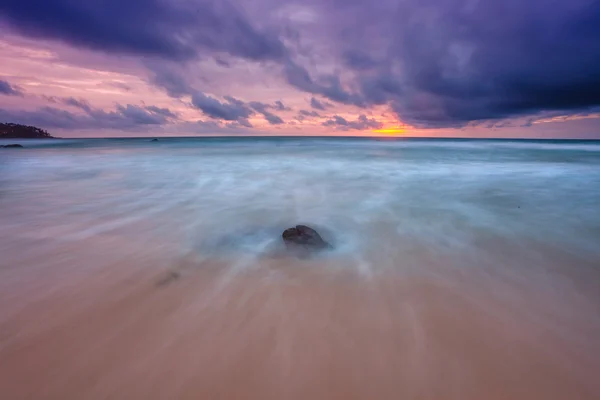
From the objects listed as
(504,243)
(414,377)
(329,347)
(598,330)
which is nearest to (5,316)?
(329,347)

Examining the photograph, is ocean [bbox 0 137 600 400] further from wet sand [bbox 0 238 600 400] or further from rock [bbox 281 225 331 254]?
rock [bbox 281 225 331 254]

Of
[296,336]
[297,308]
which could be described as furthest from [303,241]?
[296,336]

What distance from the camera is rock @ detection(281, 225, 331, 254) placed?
519 centimetres

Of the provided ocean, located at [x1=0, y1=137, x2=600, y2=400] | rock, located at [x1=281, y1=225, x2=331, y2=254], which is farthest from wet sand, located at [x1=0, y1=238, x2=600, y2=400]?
rock, located at [x1=281, y1=225, x2=331, y2=254]

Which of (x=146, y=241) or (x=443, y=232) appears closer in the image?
(x=146, y=241)

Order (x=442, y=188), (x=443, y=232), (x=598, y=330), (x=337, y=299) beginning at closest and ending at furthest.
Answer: (x=598, y=330) < (x=337, y=299) < (x=443, y=232) < (x=442, y=188)

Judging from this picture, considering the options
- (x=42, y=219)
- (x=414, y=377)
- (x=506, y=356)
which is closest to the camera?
(x=414, y=377)

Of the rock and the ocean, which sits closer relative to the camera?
the ocean

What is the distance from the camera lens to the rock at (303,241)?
5188mm

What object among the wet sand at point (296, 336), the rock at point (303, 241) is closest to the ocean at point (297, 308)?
the wet sand at point (296, 336)

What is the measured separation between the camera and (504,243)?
585 cm

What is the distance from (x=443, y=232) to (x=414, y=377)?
4526 millimetres

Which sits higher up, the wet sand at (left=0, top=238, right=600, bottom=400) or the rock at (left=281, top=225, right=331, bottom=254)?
the rock at (left=281, top=225, right=331, bottom=254)

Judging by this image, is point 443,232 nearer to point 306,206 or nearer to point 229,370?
point 306,206
